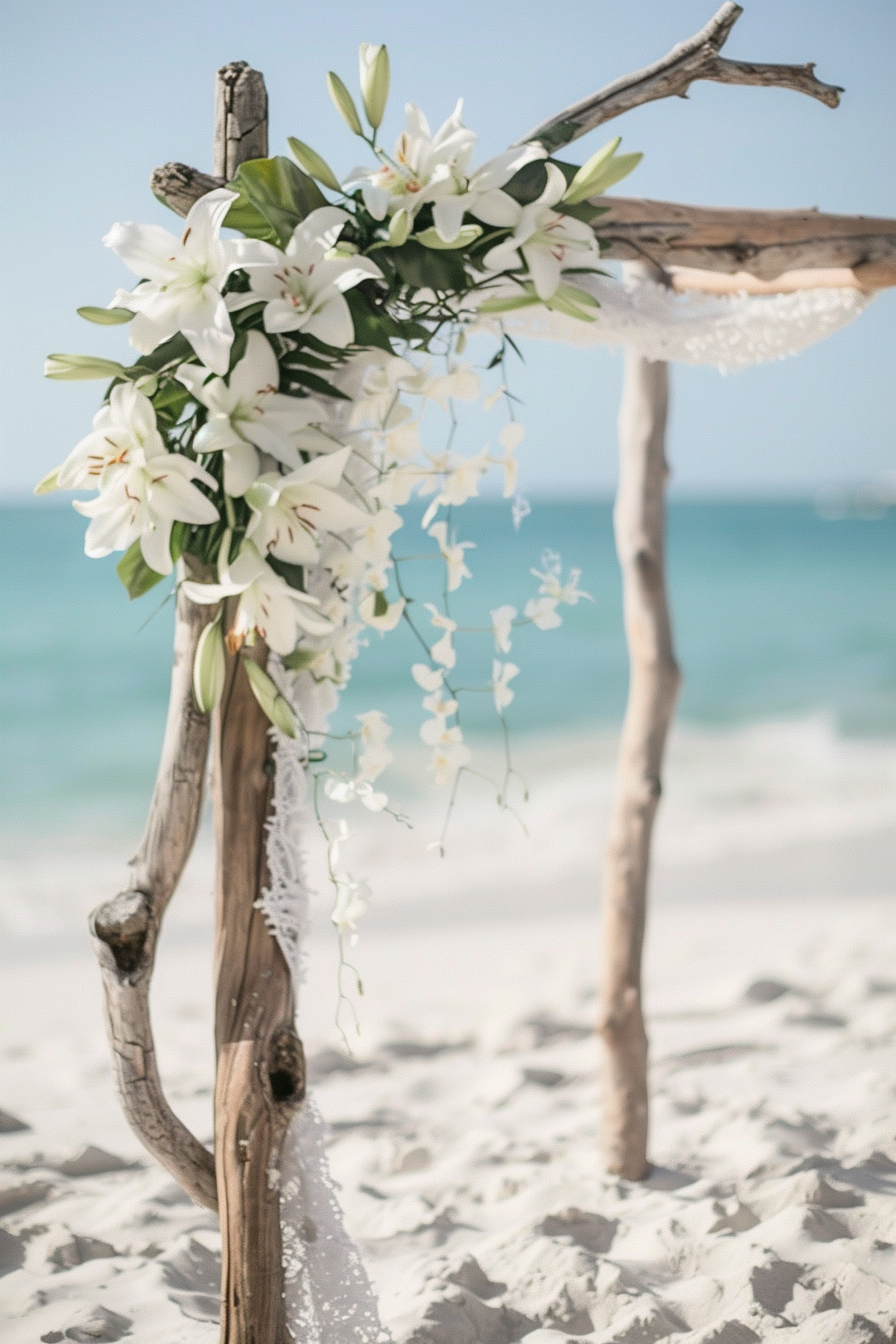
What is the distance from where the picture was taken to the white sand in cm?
163

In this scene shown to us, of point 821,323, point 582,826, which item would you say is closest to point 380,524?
point 821,323

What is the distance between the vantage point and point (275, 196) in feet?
3.45

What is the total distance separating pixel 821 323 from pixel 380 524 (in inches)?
35.7

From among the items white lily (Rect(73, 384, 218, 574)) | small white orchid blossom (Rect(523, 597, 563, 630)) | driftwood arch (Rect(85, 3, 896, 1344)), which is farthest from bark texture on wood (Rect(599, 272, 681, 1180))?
white lily (Rect(73, 384, 218, 574))

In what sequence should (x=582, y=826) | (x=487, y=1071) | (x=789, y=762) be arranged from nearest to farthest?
(x=487, y=1071)
(x=582, y=826)
(x=789, y=762)

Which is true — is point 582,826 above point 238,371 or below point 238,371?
below

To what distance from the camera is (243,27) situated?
20.0 feet

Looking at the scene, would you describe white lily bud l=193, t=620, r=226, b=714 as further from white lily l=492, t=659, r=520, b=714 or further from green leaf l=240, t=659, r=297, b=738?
white lily l=492, t=659, r=520, b=714

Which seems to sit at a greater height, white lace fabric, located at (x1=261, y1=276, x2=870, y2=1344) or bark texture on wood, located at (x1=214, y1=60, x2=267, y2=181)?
bark texture on wood, located at (x1=214, y1=60, x2=267, y2=181)

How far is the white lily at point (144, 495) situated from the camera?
1002mm

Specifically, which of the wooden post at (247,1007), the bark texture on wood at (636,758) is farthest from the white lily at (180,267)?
the bark texture on wood at (636,758)

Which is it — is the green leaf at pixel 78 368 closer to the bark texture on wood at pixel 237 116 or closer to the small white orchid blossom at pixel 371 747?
the bark texture on wood at pixel 237 116

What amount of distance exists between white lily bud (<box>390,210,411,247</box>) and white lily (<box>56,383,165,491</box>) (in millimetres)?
279

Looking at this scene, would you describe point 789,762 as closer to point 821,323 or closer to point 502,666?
point 821,323
